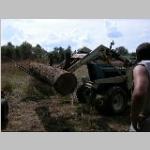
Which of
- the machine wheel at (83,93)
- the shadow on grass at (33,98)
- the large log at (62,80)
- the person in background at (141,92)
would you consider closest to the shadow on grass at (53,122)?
the large log at (62,80)

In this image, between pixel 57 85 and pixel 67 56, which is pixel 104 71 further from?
pixel 57 85

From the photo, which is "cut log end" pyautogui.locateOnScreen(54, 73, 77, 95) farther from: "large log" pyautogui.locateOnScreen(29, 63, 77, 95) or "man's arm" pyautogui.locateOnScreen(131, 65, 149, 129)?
"man's arm" pyautogui.locateOnScreen(131, 65, 149, 129)

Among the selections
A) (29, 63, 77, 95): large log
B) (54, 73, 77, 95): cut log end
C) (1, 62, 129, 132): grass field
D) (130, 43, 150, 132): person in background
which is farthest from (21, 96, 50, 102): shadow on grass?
(130, 43, 150, 132): person in background

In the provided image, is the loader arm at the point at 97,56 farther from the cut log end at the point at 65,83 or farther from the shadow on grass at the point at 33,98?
the shadow on grass at the point at 33,98

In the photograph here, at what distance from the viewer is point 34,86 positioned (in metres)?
14.5

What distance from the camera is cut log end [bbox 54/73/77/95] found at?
9898mm

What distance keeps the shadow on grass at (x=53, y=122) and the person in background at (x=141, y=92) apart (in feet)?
16.8

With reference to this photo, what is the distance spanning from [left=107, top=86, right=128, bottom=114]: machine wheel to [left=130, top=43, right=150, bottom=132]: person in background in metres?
6.58

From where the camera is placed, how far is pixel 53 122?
32.5 feet

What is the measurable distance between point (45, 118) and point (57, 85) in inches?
39.0

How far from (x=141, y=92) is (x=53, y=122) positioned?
6119mm

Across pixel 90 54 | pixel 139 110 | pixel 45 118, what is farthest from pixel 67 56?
pixel 139 110

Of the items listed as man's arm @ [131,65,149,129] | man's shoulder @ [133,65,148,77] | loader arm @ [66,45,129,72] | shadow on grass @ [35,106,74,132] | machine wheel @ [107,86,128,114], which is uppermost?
loader arm @ [66,45,129,72]

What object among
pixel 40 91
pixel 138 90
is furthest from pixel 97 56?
pixel 138 90
